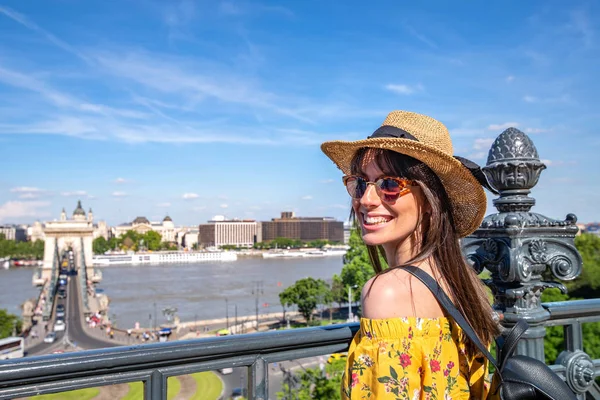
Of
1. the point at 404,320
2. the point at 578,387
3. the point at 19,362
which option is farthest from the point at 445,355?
the point at 578,387

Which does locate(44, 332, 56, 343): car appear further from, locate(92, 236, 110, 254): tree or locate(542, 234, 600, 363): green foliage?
locate(92, 236, 110, 254): tree

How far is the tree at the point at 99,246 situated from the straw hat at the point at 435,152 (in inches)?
4430

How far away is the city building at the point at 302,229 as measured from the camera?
13188cm

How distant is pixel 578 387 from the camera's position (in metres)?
2.44

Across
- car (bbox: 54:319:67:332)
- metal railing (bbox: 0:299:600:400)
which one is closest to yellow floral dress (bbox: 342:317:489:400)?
metal railing (bbox: 0:299:600:400)

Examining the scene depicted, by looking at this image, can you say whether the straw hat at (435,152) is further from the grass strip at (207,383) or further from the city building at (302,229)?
Result: the city building at (302,229)

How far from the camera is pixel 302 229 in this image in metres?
132

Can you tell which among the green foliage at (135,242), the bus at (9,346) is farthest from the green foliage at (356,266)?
the green foliage at (135,242)

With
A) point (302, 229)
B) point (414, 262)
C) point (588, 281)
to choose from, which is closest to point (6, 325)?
point (588, 281)

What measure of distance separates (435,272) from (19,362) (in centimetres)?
112

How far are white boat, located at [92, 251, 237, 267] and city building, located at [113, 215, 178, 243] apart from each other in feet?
122

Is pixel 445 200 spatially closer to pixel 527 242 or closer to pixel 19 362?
pixel 527 242

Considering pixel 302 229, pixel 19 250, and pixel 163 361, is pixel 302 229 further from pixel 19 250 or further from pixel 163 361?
pixel 163 361

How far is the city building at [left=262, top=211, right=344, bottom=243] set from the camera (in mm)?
131875
